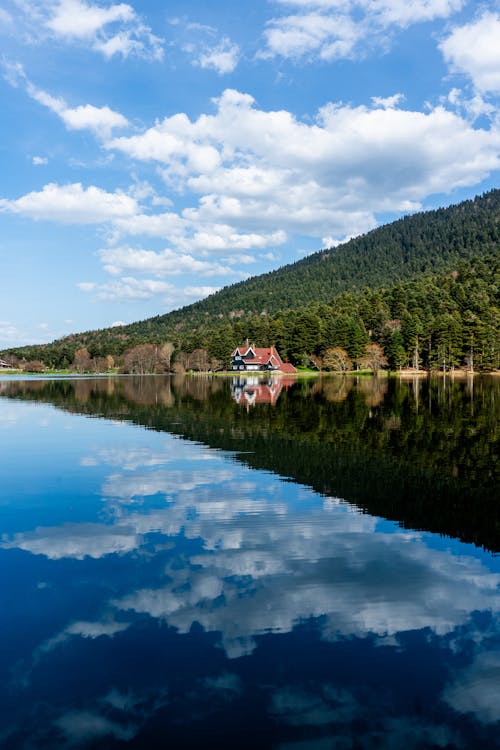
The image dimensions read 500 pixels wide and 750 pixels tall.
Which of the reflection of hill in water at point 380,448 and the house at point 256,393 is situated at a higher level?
the reflection of hill in water at point 380,448

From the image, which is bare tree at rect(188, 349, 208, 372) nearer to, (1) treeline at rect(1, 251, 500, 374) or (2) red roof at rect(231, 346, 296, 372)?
(1) treeline at rect(1, 251, 500, 374)

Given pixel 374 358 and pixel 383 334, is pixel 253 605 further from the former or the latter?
pixel 383 334

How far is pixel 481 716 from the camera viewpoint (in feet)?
21.2

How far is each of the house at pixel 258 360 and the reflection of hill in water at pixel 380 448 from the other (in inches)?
3962

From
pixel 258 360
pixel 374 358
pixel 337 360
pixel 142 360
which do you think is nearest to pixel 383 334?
pixel 374 358

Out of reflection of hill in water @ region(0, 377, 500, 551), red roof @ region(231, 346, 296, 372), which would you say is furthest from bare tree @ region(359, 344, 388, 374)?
reflection of hill in water @ region(0, 377, 500, 551)

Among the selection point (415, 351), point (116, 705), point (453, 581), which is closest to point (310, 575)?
point (453, 581)

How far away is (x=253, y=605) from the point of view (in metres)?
9.30

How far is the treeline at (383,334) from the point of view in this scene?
124250mm

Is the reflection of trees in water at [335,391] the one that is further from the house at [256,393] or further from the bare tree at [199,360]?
the bare tree at [199,360]

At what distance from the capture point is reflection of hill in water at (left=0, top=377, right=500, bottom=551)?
1503 cm

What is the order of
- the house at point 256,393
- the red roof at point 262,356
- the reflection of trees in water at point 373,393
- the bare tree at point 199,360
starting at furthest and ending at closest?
the bare tree at point 199,360, the red roof at point 262,356, the house at point 256,393, the reflection of trees in water at point 373,393

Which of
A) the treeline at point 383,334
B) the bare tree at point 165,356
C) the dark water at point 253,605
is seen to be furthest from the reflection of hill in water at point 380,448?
the bare tree at point 165,356

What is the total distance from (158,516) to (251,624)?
672 cm
